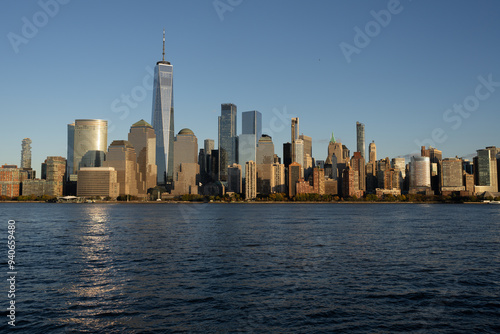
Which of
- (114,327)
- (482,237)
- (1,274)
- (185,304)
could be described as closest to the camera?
(114,327)

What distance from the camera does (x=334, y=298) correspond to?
117 ft

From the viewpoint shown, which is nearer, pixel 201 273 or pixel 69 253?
pixel 201 273

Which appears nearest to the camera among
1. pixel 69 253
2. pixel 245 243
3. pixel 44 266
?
pixel 44 266

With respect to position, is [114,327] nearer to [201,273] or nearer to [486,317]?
[201,273]

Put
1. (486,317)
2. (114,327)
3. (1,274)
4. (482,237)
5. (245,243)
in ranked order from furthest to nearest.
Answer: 1. (482,237)
2. (245,243)
3. (1,274)
4. (486,317)
5. (114,327)

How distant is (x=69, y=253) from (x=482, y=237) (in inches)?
2987

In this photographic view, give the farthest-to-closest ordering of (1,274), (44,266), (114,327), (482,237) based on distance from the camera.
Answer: (482,237) < (44,266) < (1,274) < (114,327)

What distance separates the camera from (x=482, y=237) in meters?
83.0

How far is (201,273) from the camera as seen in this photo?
150 feet

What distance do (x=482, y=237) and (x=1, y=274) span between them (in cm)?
8241

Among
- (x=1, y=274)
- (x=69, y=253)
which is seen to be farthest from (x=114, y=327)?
(x=69, y=253)

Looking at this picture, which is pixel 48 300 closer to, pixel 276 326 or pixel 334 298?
pixel 276 326

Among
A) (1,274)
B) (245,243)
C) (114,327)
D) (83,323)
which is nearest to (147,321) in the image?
(114,327)

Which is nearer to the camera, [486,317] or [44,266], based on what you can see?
[486,317]
